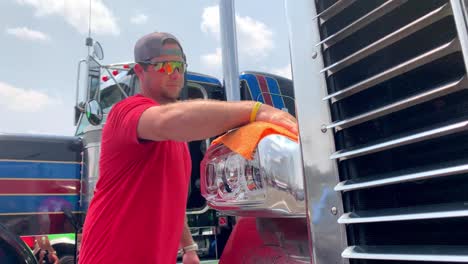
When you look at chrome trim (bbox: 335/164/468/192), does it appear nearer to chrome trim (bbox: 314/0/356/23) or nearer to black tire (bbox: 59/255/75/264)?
chrome trim (bbox: 314/0/356/23)

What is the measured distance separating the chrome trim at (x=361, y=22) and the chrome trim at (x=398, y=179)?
11.9 inches

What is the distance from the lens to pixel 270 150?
0.89 meters

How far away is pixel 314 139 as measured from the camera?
0.89 m

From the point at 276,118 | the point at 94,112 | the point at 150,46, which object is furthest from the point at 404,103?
the point at 94,112

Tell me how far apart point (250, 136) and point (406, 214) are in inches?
14.0

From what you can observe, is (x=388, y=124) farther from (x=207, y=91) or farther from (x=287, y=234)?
(x=207, y=91)

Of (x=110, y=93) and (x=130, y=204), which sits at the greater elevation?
(x=110, y=93)

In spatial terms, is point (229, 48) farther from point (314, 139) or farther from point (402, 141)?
point (402, 141)

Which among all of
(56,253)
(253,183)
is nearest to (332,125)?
(253,183)

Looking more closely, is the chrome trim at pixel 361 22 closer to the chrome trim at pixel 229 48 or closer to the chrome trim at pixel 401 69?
the chrome trim at pixel 401 69

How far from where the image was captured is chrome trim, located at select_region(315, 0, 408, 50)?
0.79 meters

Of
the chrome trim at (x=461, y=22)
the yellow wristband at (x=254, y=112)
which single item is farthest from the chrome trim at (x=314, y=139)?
the chrome trim at (x=461, y=22)

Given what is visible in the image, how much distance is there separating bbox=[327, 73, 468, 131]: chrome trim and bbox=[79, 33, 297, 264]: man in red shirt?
0.41m

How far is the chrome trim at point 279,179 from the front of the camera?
34.9 inches
